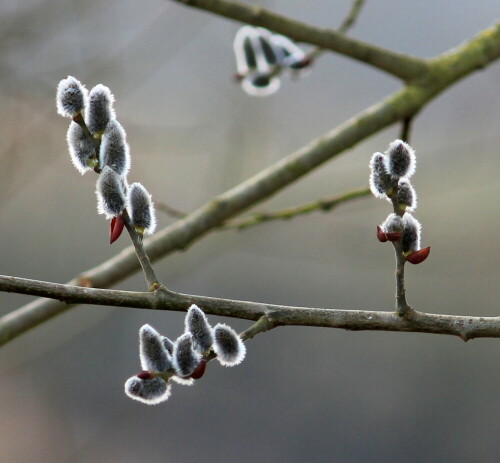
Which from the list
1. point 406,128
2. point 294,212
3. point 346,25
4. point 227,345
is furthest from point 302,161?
point 227,345

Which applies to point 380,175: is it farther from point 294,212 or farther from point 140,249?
point 294,212

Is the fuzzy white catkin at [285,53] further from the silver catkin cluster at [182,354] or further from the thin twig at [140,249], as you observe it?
the silver catkin cluster at [182,354]

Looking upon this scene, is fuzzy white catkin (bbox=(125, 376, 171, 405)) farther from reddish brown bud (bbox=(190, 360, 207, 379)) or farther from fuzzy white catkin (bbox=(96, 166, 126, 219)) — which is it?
fuzzy white catkin (bbox=(96, 166, 126, 219))

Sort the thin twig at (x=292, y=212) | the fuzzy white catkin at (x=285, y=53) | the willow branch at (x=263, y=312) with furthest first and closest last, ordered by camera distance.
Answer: the fuzzy white catkin at (x=285, y=53)
the thin twig at (x=292, y=212)
the willow branch at (x=263, y=312)

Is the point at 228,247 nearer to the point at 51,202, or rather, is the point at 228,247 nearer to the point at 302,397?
the point at 302,397

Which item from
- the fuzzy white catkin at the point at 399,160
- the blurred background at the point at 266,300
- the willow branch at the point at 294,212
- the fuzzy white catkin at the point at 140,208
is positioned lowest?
the blurred background at the point at 266,300

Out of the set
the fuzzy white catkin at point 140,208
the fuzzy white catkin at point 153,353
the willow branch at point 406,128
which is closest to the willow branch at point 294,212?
the willow branch at point 406,128

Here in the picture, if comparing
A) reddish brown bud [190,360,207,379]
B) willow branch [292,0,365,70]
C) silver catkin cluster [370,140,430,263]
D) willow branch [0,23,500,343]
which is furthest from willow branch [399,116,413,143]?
reddish brown bud [190,360,207,379]
